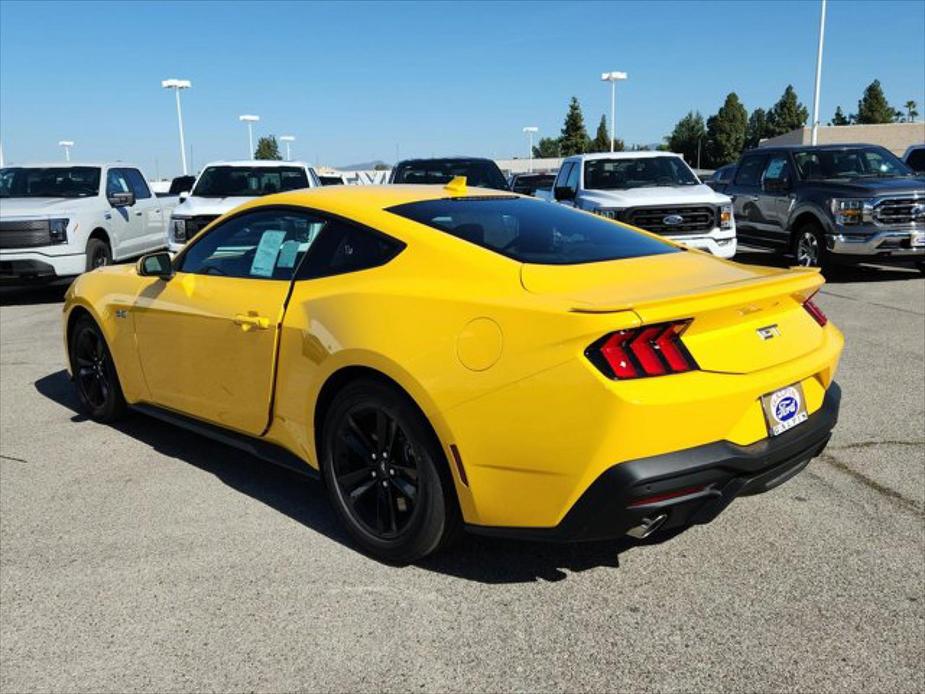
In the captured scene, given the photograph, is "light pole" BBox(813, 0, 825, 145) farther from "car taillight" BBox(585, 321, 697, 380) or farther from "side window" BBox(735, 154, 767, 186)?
"car taillight" BBox(585, 321, 697, 380)

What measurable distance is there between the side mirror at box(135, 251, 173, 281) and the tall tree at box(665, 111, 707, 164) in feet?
339

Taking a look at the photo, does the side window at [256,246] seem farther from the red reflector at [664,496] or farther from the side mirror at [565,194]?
the side mirror at [565,194]

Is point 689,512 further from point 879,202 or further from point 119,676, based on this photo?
point 879,202

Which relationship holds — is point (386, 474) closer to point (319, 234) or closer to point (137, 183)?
point (319, 234)

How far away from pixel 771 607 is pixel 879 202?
30.8ft

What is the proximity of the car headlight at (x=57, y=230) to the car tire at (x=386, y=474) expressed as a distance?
8.73 meters

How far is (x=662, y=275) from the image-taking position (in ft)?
10.4

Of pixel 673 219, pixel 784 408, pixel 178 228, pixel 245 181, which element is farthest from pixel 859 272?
pixel 784 408

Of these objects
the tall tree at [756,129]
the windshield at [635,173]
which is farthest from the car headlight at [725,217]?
the tall tree at [756,129]

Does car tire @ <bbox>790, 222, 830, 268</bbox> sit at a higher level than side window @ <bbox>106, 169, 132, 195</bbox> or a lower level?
lower

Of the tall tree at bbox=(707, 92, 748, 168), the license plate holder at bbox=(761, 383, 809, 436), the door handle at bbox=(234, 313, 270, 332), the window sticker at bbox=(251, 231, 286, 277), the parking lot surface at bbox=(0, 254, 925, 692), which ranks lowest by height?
the parking lot surface at bbox=(0, 254, 925, 692)

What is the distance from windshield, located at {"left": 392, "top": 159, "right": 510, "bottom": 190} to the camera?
12.5 metres

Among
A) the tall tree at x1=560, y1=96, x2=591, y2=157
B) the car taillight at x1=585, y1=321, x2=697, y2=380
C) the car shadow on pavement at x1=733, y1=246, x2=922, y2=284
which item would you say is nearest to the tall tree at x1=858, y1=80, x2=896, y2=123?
the tall tree at x1=560, y1=96, x2=591, y2=157

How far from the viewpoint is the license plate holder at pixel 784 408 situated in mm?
2938
